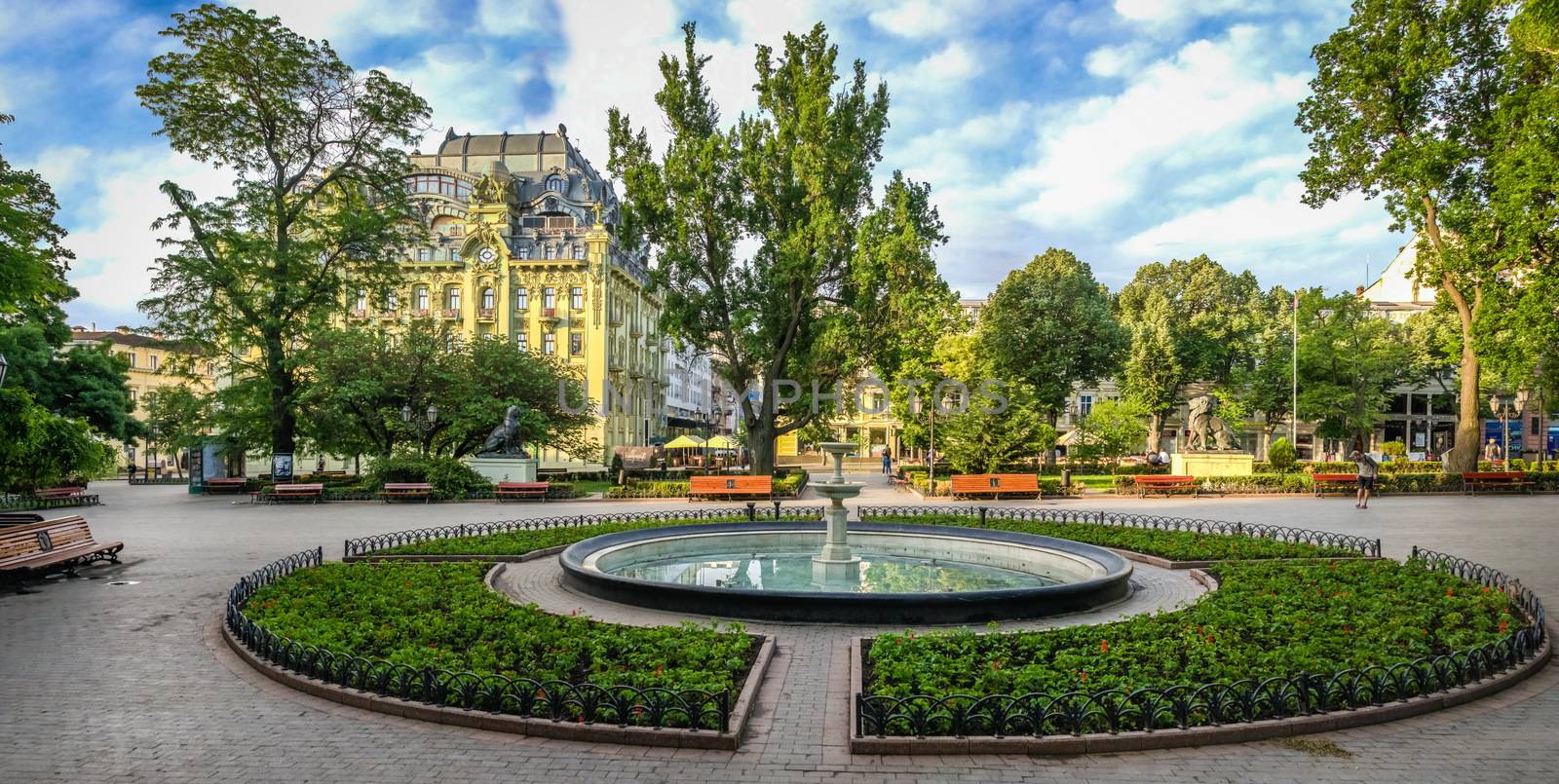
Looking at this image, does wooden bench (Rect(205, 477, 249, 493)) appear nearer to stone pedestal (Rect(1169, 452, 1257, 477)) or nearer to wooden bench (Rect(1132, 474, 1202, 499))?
wooden bench (Rect(1132, 474, 1202, 499))

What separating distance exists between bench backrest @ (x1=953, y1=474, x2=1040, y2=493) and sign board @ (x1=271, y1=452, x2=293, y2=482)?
81.2 ft

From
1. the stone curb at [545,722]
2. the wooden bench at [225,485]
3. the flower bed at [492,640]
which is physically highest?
the flower bed at [492,640]

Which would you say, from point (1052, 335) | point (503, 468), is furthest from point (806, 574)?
point (1052, 335)

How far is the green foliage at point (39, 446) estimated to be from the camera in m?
11.8

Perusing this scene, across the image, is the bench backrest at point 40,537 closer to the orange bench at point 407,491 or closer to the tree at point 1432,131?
the orange bench at point 407,491

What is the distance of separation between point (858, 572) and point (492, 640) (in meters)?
6.43

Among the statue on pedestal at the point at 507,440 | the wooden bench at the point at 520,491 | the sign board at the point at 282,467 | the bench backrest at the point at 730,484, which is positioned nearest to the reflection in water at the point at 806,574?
the bench backrest at the point at 730,484

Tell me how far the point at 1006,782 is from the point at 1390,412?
77410mm

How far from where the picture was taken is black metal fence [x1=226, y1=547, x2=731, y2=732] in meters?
6.42

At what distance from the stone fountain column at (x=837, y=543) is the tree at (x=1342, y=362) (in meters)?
44.8

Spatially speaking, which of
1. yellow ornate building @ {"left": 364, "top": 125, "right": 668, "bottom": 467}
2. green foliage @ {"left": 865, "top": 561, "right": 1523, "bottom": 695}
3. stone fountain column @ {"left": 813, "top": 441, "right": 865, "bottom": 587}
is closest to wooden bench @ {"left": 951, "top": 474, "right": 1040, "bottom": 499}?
stone fountain column @ {"left": 813, "top": 441, "right": 865, "bottom": 587}

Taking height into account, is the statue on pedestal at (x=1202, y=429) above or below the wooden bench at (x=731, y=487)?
above

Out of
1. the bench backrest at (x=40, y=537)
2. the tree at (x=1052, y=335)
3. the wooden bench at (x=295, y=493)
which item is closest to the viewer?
the bench backrest at (x=40, y=537)

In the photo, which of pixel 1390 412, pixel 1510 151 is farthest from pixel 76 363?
pixel 1390 412
